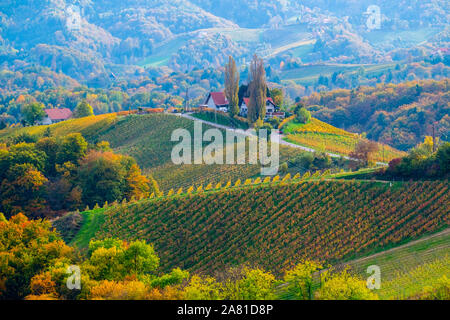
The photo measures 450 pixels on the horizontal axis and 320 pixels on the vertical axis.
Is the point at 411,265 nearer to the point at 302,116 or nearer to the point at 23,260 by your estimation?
the point at 23,260

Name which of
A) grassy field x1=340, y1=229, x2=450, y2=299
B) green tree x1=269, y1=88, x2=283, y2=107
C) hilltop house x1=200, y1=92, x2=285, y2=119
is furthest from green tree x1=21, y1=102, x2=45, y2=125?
grassy field x1=340, y1=229, x2=450, y2=299

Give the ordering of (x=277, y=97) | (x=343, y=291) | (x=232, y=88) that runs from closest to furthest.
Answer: (x=343, y=291)
(x=232, y=88)
(x=277, y=97)

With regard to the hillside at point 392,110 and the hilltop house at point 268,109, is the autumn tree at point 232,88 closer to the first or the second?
the hilltop house at point 268,109

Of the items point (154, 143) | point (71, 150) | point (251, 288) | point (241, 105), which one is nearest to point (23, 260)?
point (251, 288)

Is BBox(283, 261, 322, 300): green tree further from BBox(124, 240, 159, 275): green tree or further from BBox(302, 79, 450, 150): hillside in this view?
BBox(302, 79, 450, 150): hillside

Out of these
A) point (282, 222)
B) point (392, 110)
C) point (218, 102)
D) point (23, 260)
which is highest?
point (392, 110)

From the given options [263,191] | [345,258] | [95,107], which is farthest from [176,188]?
[95,107]
